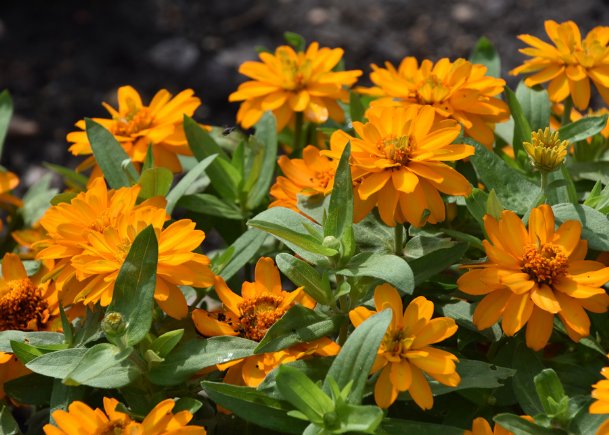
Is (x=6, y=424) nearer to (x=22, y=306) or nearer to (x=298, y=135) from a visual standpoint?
(x=22, y=306)

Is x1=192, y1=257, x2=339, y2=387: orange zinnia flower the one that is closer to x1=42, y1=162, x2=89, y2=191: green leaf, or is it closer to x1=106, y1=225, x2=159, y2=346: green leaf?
x1=106, y1=225, x2=159, y2=346: green leaf

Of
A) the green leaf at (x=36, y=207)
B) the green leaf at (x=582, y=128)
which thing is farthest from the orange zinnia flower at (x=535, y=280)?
the green leaf at (x=36, y=207)

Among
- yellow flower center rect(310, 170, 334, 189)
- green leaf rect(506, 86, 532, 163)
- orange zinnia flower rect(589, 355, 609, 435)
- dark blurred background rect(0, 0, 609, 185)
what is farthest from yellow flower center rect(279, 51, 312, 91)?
dark blurred background rect(0, 0, 609, 185)

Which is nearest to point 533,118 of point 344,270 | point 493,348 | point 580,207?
point 580,207

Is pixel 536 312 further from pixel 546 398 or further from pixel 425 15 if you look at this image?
pixel 425 15

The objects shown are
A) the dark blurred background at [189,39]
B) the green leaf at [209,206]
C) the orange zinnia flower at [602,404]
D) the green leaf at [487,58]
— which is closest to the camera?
the orange zinnia flower at [602,404]

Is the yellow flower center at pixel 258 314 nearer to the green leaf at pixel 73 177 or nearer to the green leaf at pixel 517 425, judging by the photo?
the green leaf at pixel 517 425

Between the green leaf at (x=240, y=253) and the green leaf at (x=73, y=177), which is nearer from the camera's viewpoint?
the green leaf at (x=240, y=253)

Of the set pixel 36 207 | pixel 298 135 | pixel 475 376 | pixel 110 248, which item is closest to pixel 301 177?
pixel 298 135
